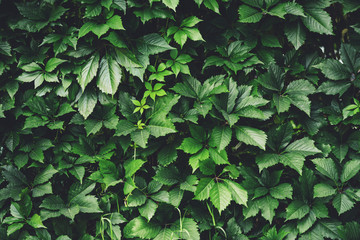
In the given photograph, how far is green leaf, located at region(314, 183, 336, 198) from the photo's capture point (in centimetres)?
178

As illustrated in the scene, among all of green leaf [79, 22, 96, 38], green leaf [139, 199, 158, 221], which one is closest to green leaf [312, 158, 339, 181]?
green leaf [139, 199, 158, 221]

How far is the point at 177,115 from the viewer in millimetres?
1870

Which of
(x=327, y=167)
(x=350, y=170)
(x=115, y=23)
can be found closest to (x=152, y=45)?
(x=115, y=23)

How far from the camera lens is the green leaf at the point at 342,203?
5.70ft

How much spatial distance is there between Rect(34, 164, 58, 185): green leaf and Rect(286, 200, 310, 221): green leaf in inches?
64.3

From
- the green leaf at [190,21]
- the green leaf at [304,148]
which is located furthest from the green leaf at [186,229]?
the green leaf at [190,21]

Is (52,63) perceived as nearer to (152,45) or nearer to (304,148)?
(152,45)

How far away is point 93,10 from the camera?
1.71m

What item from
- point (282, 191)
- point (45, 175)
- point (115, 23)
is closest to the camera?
point (115, 23)

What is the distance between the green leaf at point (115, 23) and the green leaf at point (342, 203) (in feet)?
5.84

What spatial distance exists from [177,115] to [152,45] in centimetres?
50

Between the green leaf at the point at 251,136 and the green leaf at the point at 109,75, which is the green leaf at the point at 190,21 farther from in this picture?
the green leaf at the point at 251,136

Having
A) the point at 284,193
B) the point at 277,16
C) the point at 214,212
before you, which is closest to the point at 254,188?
the point at 284,193

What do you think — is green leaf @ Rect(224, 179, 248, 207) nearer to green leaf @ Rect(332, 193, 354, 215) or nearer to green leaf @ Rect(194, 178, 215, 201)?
green leaf @ Rect(194, 178, 215, 201)
